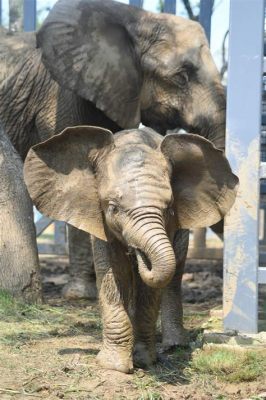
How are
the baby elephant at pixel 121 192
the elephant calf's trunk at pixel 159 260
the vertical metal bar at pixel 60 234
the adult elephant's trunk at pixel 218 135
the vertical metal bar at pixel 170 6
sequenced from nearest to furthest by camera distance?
the elephant calf's trunk at pixel 159 260
the baby elephant at pixel 121 192
the adult elephant's trunk at pixel 218 135
the vertical metal bar at pixel 170 6
the vertical metal bar at pixel 60 234

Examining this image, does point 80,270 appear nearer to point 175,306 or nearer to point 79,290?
point 79,290

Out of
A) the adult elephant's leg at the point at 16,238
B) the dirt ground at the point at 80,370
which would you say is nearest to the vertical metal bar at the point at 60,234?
the adult elephant's leg at the point at 16,238

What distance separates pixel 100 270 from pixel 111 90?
10.8ft

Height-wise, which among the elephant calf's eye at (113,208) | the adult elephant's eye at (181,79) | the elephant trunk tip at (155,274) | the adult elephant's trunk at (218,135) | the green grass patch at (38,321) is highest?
the elephant calf's eye at (113,208)

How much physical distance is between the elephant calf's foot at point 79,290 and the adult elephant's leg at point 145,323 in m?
3.03

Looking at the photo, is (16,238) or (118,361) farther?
(16,238)

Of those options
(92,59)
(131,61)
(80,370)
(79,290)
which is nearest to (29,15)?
(92,59)

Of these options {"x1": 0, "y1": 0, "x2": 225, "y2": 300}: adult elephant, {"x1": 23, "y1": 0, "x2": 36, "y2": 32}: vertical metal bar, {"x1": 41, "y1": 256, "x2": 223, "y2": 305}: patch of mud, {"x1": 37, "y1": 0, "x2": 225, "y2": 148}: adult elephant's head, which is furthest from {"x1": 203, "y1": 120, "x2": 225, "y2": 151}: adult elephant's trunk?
{"x1": 23, "y1": 0, "x2": 36, "y2": 32}: vertical metal bar

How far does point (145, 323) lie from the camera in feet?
16.5

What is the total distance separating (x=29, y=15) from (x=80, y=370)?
4969 mm

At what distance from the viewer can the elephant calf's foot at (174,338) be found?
18.4 feet

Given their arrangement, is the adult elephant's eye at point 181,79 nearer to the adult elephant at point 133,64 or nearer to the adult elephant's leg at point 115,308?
the adult elephant at point 133,64

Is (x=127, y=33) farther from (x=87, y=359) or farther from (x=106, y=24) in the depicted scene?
(x=87, y=359)

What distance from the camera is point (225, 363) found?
5.01 meters
